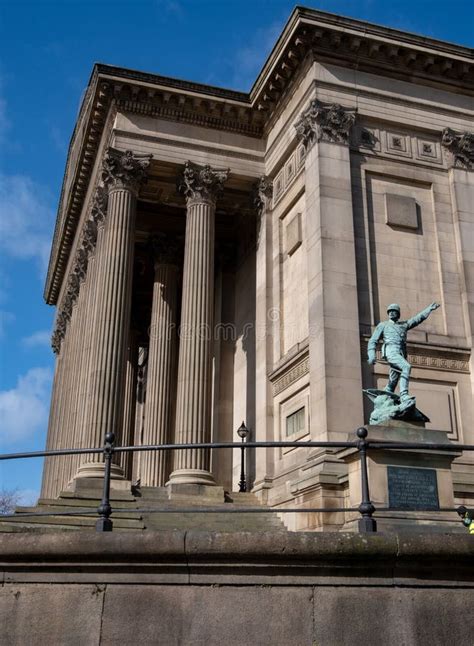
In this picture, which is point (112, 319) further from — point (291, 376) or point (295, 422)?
point (295, 422)

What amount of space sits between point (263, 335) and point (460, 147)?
9.85m

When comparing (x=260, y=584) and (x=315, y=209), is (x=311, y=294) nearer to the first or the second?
(x=315, y=209)

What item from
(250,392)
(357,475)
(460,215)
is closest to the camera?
(357,475)

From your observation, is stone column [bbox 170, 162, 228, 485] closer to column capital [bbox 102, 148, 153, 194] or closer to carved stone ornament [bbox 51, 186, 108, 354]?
column capital [bbox 102, 148, 153, 194]

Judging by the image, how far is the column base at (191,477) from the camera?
23.9 metres

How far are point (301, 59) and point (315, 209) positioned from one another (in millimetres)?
6084

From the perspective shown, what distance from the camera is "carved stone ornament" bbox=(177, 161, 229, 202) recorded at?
94.0ft

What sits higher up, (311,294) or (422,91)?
(422,91)

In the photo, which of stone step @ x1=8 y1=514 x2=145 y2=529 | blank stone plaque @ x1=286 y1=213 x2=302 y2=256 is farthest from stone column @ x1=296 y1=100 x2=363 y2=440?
stone step @ x1=8 y1=514 x2=145 y2=529

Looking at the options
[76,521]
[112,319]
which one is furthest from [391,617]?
[112,319]

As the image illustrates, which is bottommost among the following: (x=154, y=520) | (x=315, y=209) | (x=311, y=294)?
(x=154, y=520)

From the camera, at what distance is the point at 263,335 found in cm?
2764

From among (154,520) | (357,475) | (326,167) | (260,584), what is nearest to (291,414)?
(154,520)

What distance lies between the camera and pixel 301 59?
87.7ft
